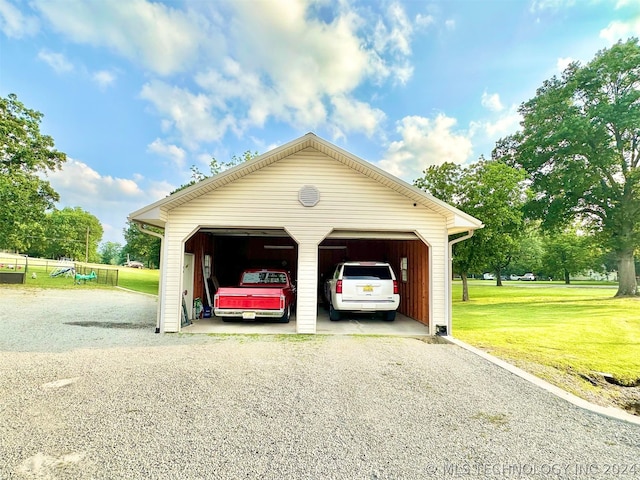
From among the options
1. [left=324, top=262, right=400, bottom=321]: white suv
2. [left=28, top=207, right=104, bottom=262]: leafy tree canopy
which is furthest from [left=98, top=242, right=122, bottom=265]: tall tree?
[left=324, top=262, right=400, bottom=321]: white suv

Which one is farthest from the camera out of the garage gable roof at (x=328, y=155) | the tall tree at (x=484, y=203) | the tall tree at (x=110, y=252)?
the tall tree at (x=110, y=252)

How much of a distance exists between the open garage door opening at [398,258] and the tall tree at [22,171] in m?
18.4

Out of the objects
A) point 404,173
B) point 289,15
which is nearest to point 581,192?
point 404,173

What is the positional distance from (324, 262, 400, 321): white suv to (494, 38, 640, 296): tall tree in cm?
1729

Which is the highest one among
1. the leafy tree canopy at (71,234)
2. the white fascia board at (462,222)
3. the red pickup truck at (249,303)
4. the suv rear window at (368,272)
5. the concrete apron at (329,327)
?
the leafy tree canopy at (71,234)

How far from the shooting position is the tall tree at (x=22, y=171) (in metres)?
19.4

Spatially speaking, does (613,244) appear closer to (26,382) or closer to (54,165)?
(26,382)

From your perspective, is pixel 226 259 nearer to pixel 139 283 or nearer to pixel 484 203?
pixel 484 203

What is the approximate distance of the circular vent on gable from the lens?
26.9ft

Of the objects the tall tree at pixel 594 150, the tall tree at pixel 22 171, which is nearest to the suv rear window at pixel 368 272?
the tall tree at pixel 594 150

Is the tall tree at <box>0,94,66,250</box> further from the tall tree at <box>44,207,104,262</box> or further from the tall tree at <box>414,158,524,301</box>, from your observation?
the tall tree at <box>44,207,104,262</box>

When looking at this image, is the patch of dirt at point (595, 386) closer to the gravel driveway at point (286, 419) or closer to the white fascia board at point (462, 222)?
the gravel driveway at point (286, 419)

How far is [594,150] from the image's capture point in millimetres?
19688

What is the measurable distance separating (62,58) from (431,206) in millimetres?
14322
